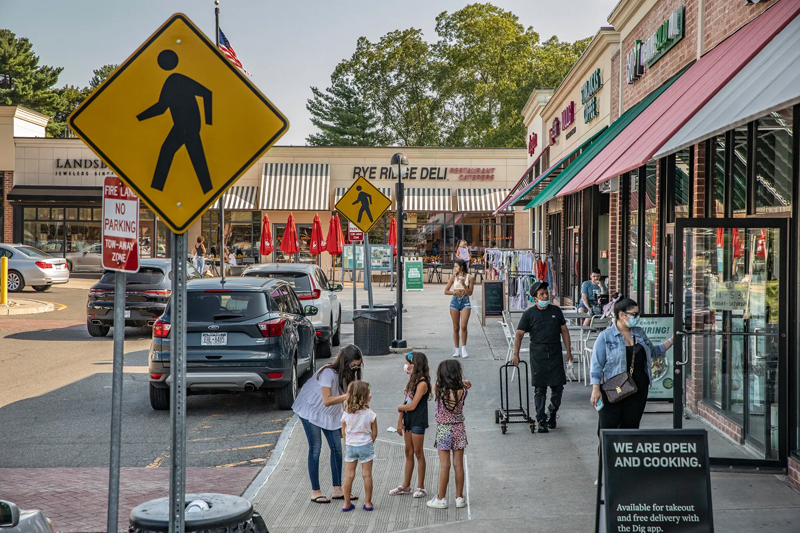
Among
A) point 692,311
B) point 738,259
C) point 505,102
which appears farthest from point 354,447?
point 505,102

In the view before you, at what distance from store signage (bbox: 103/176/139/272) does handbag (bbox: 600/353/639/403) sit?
13.5 ft

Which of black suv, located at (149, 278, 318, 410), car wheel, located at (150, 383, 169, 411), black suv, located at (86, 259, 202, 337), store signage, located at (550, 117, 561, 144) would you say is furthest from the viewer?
store signage, located at (550, 117, 561, 144)

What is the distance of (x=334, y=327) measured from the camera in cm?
1647

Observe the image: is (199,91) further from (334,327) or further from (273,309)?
(334,327)

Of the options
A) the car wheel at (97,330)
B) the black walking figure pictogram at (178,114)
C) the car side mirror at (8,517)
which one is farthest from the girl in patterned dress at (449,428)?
the car wheel at (97,330)

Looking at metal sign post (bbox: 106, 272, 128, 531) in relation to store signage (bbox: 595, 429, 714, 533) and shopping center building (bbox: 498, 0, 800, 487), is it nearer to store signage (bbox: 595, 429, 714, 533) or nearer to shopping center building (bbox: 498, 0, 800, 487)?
store signage (bbox: 595, 429, 714, 533)

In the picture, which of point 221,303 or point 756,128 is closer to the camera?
point 756,128

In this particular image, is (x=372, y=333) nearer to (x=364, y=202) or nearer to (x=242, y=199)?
(x=364, y=202)

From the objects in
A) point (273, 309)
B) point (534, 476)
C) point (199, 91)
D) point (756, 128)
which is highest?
point (756, 128)

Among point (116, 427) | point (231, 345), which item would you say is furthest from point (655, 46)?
point (116, 427)

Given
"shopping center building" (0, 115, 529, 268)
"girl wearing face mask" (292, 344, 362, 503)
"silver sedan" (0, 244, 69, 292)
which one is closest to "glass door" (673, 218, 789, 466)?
Answer: "girl wearing face mask" (292, 344, 362, 503)

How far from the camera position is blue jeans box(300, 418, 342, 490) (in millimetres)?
7098

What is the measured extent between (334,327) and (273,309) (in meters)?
5.54

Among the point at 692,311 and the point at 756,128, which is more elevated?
the point at 756,128
